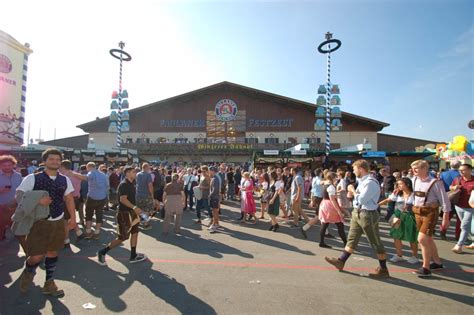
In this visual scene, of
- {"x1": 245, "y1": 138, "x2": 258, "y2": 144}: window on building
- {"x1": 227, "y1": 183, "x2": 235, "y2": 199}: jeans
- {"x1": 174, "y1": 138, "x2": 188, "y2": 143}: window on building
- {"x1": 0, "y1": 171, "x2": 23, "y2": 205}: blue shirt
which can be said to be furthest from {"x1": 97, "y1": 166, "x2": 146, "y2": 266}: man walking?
{"x1": 174, "y1": 138, "x2": 188, "y2": 143}: window on building

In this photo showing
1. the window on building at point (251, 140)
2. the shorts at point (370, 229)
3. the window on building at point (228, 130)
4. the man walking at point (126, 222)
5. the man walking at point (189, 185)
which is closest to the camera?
the shorts at point (370, 229)

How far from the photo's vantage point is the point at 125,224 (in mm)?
4992

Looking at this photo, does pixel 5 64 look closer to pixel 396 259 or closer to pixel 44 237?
pixel 44 237

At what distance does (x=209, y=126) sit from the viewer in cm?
3716

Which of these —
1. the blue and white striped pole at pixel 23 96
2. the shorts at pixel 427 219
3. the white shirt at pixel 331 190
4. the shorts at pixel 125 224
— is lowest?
the shorts at pixel 125 224

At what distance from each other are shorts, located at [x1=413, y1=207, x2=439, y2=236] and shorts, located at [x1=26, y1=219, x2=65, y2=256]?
545cm

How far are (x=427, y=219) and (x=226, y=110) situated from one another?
33.8 m

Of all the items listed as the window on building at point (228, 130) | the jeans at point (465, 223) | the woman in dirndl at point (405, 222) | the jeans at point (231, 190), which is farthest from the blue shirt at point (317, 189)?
the window on building at point (228, 130)

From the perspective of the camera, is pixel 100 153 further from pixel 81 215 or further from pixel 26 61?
pixel 81 215

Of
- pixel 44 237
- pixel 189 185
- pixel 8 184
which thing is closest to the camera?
pixel 44 237

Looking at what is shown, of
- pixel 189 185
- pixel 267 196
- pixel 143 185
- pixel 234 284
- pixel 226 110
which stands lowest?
pixel 234 284

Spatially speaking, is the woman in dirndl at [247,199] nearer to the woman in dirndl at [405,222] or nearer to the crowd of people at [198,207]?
the crowd of people at [198,207]

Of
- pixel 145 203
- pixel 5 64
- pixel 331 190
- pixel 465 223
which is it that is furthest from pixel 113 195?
pixel 465 223

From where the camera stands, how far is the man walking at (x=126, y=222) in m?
4.92
